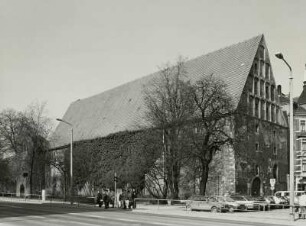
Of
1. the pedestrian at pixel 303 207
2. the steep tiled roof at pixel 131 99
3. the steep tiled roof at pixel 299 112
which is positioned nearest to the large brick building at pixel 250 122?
the steep tiled roof at pixel 131 99

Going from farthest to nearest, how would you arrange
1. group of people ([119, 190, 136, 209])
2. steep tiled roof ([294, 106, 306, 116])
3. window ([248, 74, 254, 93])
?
steep tiled roof ([294, 106, 306, 116]) < window ([248, 74, 254, 93]) < group of people ([119, 190, 136, 209])

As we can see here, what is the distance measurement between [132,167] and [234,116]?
11196mm

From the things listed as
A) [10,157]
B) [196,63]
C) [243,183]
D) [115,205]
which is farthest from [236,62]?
[10,157]

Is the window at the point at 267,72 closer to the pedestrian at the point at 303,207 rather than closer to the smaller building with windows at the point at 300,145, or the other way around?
the smaller building with windows at the point at 300,145

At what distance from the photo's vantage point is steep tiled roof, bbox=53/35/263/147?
55.6m

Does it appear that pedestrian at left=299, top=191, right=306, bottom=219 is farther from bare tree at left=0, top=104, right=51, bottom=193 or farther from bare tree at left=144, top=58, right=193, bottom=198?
bare tree at left=0, top=104, right=51, bottom=193

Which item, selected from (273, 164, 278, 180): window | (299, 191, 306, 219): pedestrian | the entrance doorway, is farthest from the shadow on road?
(273, 164, 278, 180): window

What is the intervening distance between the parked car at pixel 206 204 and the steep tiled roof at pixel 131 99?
1453cm

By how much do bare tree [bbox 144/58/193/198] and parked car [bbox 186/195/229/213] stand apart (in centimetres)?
650

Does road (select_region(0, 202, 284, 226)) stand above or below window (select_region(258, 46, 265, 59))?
below

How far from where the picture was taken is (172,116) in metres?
44.6

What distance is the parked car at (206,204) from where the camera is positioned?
3528 centimetres

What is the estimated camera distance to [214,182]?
5284 centimetres

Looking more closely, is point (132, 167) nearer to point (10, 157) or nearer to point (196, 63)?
point (196, 63)
